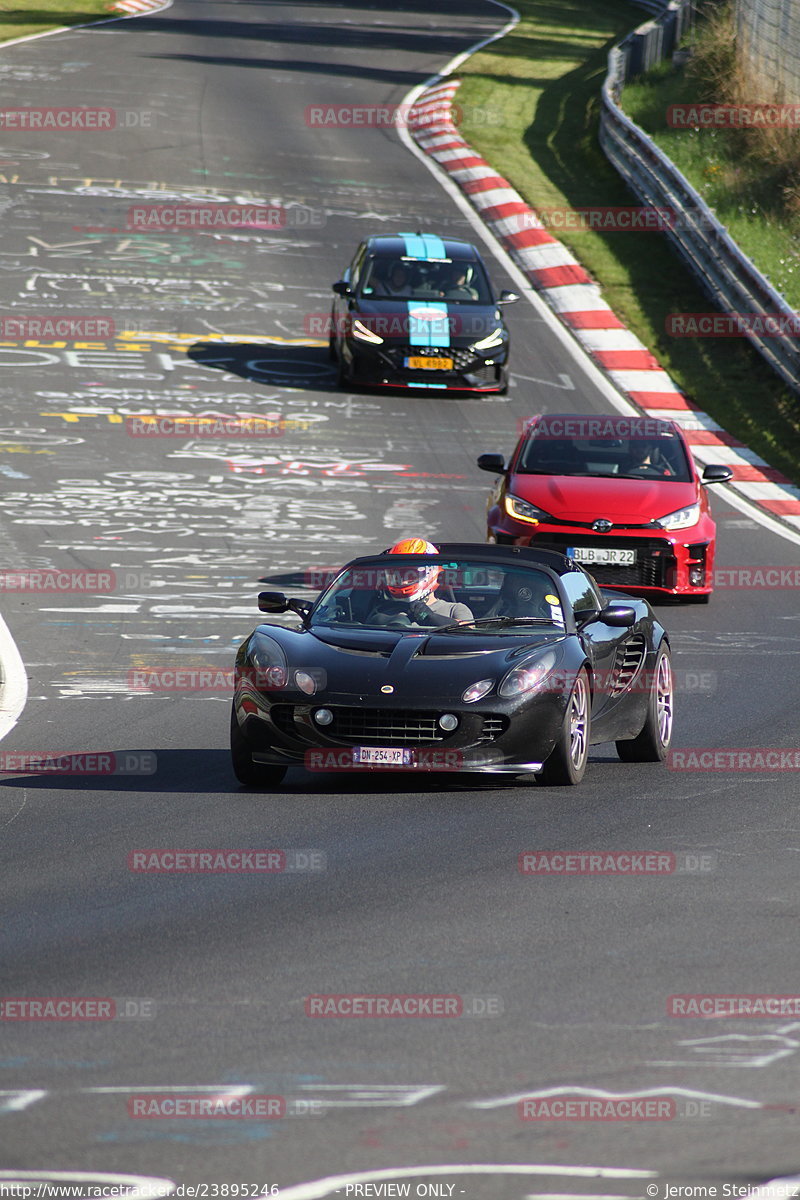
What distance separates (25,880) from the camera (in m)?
7.71

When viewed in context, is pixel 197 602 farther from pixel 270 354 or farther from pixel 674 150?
pixel 674 150

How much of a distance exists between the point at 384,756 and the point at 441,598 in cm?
149

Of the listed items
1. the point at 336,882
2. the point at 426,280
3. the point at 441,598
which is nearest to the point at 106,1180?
the point at 336,882

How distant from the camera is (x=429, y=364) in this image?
81.0 feet

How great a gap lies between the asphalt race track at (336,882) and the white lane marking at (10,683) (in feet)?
0.36

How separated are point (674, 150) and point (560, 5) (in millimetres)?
26806

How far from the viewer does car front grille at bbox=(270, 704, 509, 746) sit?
953 centimetres

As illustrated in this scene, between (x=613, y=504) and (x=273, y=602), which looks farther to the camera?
(x=613, y=504)

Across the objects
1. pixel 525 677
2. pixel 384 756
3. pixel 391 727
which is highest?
pixel 525 677

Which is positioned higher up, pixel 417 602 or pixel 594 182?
pixel 417 602

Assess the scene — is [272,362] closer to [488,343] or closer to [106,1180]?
[488,343]

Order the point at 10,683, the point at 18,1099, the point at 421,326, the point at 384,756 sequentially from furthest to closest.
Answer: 1. the point at 421,326
2. the point at 10,683
3. the point at 384,756
4. the point at 18,1099

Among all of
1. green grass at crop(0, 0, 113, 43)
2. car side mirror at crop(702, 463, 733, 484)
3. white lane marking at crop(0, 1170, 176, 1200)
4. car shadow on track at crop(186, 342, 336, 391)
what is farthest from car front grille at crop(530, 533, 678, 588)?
green grass at crop(0, 0, 113, 43)

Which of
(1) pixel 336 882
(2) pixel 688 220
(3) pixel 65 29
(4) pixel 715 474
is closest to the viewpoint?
(1) pixel 336 882
